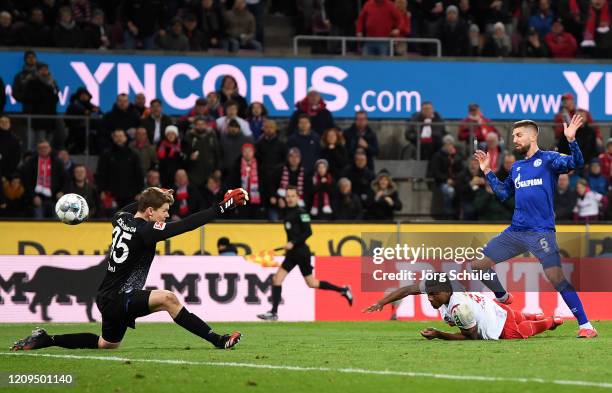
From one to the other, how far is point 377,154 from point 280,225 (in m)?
3.03

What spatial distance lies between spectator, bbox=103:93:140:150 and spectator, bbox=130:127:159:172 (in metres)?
0.38

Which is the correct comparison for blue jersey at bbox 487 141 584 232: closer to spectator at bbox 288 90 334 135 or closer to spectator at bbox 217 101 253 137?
spectator at bbox 217 101 253 137

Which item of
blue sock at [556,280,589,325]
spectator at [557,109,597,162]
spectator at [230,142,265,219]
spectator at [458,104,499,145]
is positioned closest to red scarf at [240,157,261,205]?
spectator at [230,142,265,219]

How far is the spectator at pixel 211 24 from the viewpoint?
2705cm

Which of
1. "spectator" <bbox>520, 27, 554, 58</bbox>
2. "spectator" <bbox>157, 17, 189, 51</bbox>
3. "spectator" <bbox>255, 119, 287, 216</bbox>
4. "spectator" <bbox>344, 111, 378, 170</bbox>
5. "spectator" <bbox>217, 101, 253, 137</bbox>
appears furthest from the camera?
"spectator" <bbox>520, 27, 554, 58</bbox>

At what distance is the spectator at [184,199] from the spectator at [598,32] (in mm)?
10229

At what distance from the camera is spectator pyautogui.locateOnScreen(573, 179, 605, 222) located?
24203 millimetres

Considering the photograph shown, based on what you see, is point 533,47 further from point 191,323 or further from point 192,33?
point 191,323

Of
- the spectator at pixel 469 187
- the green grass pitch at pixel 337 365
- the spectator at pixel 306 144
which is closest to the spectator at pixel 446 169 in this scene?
the spectator at pixel 469 187

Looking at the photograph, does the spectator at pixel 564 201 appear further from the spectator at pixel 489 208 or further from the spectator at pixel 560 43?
the spectator at pixel 560 43

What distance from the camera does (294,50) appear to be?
89.6 ft

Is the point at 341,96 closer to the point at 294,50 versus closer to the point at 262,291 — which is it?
the point at 294,50

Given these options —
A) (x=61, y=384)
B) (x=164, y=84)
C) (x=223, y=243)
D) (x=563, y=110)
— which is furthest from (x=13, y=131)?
(x=61, y=384)

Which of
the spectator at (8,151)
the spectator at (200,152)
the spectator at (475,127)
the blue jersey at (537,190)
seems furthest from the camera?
the spectator at (475,127)
